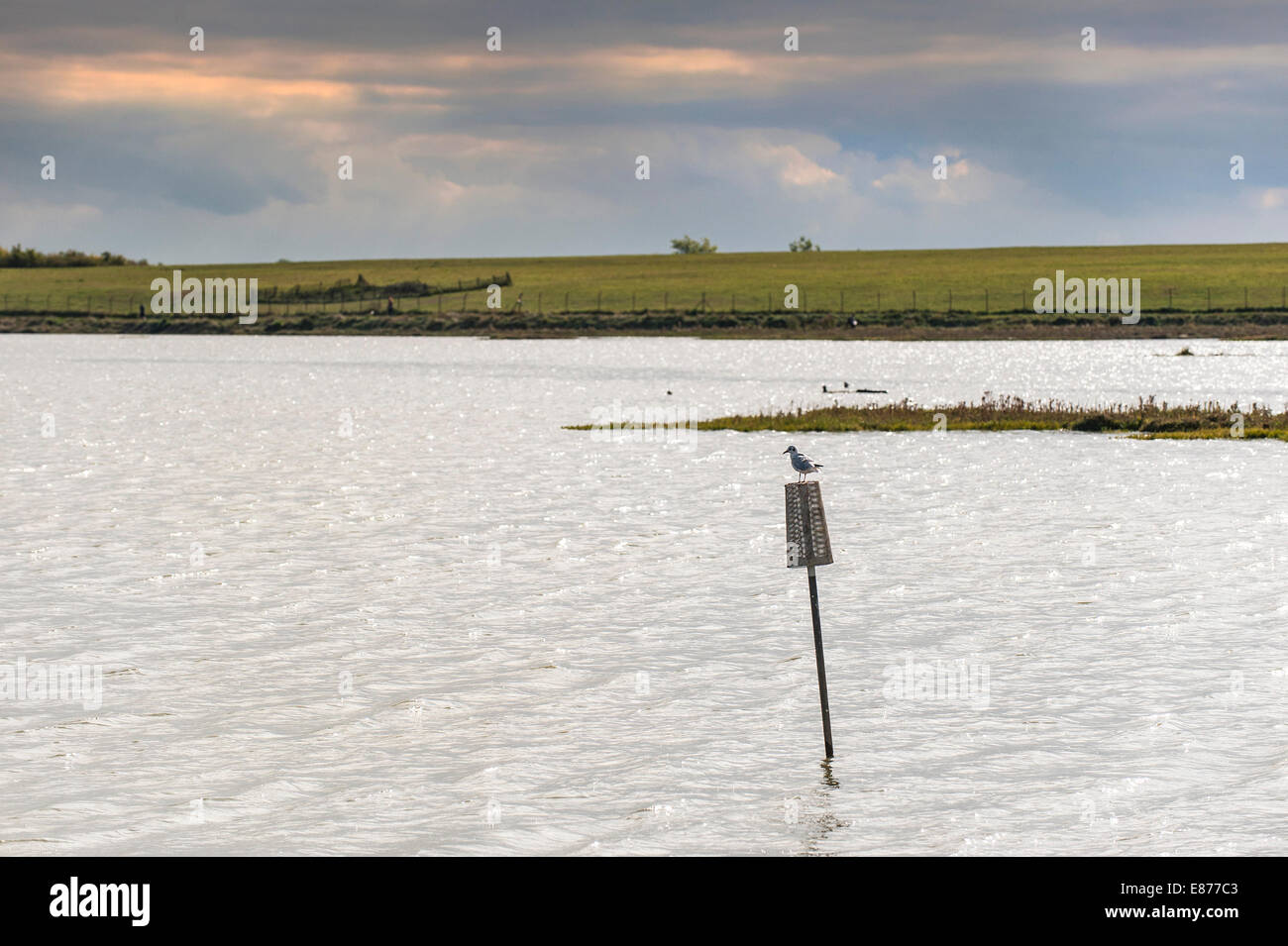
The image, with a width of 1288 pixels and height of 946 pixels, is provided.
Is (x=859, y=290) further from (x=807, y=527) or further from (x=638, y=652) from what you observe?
(x=807, y=527)

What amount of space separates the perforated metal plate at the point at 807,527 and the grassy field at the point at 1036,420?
35307 millimetres

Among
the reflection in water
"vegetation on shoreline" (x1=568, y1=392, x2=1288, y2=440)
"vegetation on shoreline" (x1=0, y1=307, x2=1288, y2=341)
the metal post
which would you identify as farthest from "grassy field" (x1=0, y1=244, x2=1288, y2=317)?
the reflection in water

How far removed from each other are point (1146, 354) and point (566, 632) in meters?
93.2

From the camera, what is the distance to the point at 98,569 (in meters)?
23.7

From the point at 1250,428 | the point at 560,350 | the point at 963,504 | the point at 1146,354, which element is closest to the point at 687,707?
the point at 963,504

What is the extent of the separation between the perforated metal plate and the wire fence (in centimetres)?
13357

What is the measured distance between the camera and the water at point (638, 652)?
1245cm

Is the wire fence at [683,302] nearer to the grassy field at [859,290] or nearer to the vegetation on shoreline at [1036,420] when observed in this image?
the grassy field at [859,290]

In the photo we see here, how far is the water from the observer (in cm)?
1245

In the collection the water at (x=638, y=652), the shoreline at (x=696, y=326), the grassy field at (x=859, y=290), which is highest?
the grassy field at (x=859, y=290)

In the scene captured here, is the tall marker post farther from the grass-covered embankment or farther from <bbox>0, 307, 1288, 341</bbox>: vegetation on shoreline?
the grass-covered embankment

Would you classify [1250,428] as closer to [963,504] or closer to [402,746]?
[963,504]

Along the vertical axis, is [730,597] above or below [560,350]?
below

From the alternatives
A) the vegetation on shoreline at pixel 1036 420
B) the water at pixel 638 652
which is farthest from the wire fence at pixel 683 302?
the water at pixel 638 652
